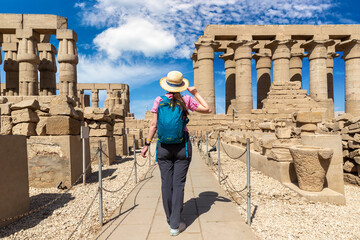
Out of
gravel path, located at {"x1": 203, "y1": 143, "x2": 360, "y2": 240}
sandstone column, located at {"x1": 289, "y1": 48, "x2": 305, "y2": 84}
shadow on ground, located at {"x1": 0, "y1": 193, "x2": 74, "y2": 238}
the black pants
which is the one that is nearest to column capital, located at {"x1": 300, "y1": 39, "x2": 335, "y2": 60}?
sandstone column, located at {"x1": 289, "y1": 48, "x2": 305, "y2": 84}

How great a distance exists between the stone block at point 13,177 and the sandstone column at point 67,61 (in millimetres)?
12689

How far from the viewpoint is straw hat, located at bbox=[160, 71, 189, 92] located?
2.89m

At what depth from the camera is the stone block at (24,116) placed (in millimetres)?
5500

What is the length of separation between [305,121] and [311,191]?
2.26 meters

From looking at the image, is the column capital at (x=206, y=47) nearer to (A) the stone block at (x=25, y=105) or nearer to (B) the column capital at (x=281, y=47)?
(B) the column capital at (x=281, y=47)

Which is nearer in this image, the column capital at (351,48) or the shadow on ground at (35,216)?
the shadow on ground at (35,216)

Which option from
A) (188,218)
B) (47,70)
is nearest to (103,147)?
(188,218)

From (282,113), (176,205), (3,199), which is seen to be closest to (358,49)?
(282,113)

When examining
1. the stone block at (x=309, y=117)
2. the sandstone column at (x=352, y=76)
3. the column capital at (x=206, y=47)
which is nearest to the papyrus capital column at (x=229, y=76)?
the column capital at (x=206, y=47)

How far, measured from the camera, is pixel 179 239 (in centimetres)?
268

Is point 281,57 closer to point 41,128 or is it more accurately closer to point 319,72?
point 319,72

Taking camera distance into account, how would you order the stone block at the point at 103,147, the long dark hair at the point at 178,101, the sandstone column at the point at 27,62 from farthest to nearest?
1. the sandstone column at the point at 27,62
2. the stone block at the point at 103,147
3. the long dark hair at the point at 178,101

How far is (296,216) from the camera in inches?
135

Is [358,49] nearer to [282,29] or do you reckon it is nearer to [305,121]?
[282,29]
